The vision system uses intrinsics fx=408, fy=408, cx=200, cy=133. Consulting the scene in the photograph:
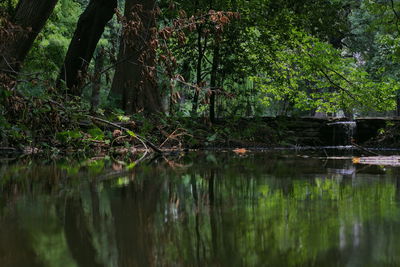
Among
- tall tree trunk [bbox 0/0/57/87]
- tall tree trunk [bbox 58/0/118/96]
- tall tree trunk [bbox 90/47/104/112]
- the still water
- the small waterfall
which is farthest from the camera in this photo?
the small waterfall

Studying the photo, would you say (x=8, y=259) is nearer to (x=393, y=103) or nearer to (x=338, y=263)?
(x=338, y=263)

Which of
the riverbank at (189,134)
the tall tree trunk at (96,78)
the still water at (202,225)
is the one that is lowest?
the still water at (202,225)

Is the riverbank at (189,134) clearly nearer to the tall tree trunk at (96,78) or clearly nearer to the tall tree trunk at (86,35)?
the tall tree trunk at (96,78)

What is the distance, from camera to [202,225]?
970mm

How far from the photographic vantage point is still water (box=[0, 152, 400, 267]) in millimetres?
690

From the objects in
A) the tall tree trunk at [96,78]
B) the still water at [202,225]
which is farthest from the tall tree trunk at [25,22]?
the still water at [202,225]

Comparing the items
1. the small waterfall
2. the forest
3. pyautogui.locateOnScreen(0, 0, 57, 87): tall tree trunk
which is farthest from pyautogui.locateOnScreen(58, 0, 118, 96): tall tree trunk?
the small waterfall

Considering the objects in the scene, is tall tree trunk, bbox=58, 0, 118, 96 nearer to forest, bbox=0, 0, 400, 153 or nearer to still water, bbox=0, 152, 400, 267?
forest, bbox=0, 0, 400, 153

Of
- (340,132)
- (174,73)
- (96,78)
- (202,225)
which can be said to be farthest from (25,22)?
(340,132)

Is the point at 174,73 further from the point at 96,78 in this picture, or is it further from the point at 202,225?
the point at 202,225

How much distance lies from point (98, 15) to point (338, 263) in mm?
8162

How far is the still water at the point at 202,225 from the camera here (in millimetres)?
690

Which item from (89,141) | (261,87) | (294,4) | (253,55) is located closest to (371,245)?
(89,141)

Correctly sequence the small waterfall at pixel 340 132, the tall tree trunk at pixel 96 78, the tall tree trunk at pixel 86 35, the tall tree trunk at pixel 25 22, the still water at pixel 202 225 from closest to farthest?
the still water at pixel 202 225 < the tall tree trunk at pixel 96 78 < the tall tree trunk at pixel 25 22 < the tall tree trunk at pixel 86 35 < the small waterfall at pixel 340 132
